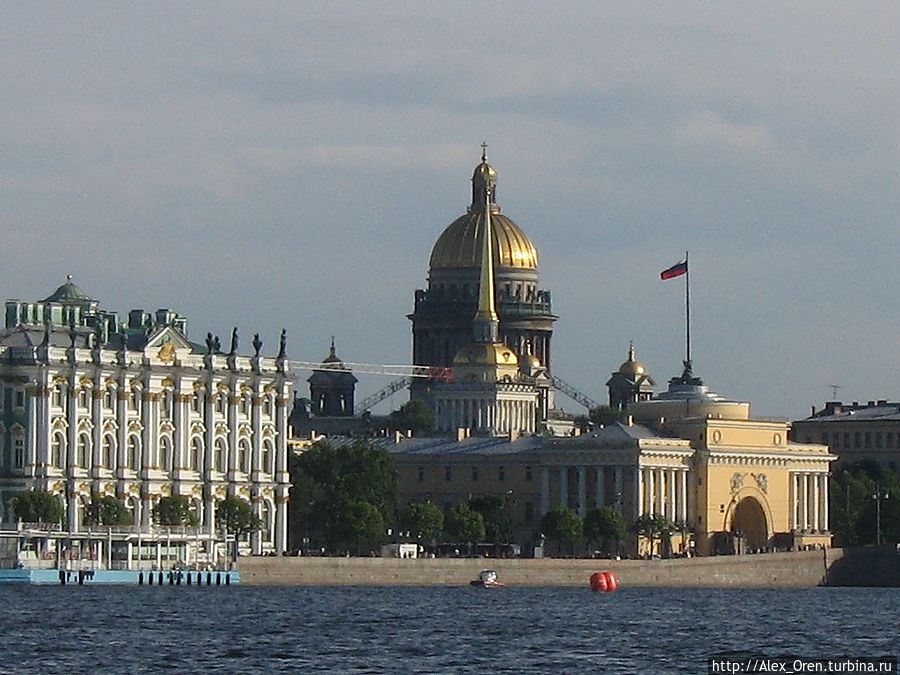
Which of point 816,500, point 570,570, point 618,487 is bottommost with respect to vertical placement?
point 570,570

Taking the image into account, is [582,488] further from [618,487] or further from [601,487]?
[618,487]

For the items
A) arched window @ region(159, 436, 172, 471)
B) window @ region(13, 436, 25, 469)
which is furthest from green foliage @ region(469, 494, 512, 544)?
window @ region(13, 436, 25, 469)

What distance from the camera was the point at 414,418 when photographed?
195 m

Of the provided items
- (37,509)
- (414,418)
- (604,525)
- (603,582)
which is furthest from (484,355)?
(37,509)

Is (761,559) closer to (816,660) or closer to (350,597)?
(350,597)

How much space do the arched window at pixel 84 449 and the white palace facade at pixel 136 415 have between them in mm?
37

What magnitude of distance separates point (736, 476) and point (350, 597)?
50758mm

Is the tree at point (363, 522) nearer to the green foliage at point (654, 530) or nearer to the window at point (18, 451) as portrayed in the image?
the window at point (18, 451)

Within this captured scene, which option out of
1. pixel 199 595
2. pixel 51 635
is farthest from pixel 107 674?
pixel 199 595

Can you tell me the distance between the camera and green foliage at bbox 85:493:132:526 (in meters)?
136

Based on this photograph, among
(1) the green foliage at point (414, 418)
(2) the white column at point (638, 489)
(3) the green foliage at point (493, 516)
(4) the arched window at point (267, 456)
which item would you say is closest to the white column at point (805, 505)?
(2) the white column at point (638, 489)

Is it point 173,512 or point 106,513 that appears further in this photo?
point 173,512

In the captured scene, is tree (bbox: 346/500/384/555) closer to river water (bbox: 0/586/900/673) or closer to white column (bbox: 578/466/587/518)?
river water (bbox: 0/586/900/673)

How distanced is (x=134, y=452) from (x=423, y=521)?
1413 cm
